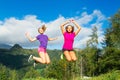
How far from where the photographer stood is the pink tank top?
2341cm

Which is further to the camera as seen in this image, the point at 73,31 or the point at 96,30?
the point at 96,30

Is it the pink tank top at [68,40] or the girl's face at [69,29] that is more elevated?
the girl's face at [69,29]

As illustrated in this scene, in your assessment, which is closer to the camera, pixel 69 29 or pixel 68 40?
pixel 68 40

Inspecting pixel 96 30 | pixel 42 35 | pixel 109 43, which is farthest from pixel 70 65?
pixel 42 35

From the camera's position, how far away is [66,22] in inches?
926

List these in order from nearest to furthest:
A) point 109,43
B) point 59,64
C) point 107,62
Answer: point 107,62
point 109,43
point 59,64

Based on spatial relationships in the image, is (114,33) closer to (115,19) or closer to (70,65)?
(115,19)

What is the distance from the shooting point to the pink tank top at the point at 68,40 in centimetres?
2341

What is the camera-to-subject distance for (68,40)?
2339 centimetres

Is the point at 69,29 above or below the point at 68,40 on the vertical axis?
above

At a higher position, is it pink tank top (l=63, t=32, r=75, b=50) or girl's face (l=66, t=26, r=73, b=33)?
girl's face (l=66, t=26, r=73, b=33)

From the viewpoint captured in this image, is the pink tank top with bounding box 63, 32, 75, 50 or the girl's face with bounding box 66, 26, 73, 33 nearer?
the pink tank top with bounding box 63, 32, 75, 50

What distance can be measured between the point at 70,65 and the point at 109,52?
3228 cm

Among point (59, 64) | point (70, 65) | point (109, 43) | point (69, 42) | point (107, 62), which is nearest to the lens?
point (69, 42)
